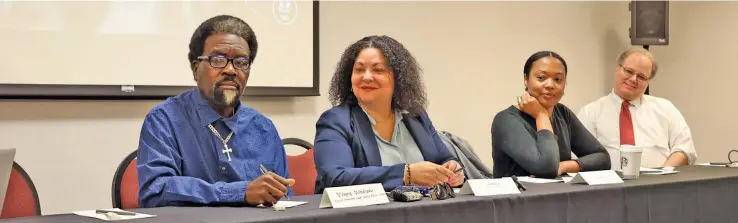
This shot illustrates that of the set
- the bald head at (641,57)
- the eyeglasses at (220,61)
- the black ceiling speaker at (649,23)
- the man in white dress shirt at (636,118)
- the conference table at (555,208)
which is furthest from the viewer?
the black ceiling speaker at (649,23)

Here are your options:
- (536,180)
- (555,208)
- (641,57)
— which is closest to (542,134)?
(536,180)

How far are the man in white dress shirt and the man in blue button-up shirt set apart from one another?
1.93 metres

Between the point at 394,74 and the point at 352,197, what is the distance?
789 millimetres

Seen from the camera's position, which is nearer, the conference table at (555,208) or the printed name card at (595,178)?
the conference table at (555,208)

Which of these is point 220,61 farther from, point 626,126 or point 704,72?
point 704,72

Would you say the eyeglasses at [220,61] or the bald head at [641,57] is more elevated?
the bald head at [641,57]

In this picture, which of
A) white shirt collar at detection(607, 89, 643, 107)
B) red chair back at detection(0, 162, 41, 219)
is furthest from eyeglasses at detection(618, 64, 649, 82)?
red chair back at detection(0, 162, 41, 219)

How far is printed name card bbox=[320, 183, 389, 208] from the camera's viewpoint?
4.92ft

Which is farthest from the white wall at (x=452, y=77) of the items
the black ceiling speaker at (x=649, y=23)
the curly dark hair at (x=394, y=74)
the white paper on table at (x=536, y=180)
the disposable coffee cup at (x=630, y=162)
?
the disposable coffee cup at (x=630, y=162)

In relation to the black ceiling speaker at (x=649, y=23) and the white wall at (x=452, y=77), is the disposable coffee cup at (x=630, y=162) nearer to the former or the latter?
the white wall at (x=452, y=77)

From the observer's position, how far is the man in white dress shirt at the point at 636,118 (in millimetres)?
3381

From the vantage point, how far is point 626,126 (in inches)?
135

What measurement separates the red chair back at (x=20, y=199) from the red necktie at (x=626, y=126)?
8.08ft

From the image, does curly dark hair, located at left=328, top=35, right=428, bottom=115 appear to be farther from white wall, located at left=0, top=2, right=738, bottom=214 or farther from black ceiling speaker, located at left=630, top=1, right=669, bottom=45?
black ceiling speaker, located at left=630, top=1, right=669, bottom=45
